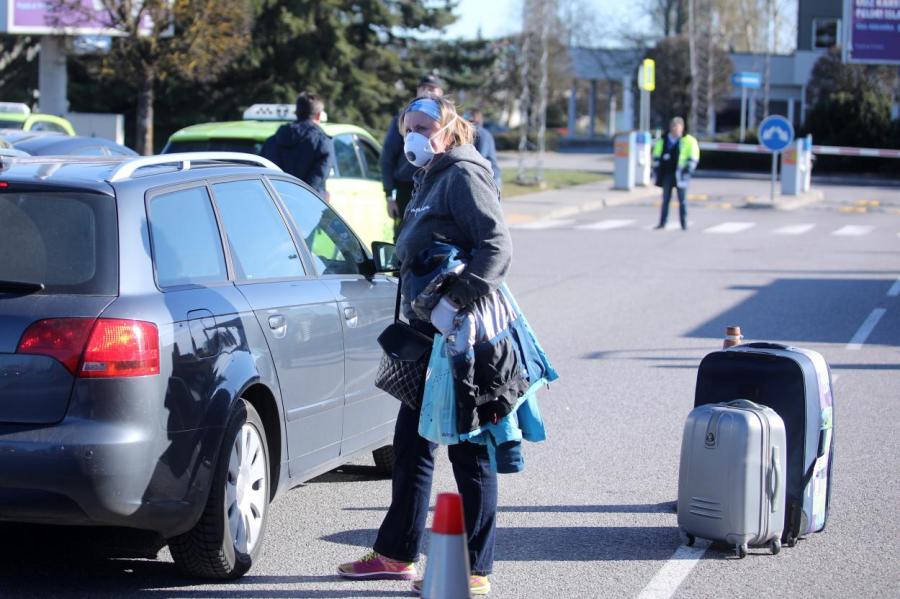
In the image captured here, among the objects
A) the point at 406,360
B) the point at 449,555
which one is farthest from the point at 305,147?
the point at 449,555

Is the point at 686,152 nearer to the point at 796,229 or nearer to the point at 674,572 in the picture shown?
the point at 796,229

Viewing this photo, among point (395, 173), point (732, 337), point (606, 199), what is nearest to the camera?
point (732, 337)

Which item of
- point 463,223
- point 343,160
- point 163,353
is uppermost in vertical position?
point 343,160

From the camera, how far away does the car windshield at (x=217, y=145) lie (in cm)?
1298

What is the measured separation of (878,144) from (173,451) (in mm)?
44643

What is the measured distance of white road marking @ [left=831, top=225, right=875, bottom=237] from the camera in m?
23.0

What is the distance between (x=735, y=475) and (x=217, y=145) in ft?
28.8

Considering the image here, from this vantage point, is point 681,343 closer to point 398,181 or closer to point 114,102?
point 398,181

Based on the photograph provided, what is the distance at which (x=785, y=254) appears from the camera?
62.7 feet

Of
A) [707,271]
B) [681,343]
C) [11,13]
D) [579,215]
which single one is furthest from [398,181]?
[11,13]

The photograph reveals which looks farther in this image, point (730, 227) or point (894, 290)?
point (730, 227)

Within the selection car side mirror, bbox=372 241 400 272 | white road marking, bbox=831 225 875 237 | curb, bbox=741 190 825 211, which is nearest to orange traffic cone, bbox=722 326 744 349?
car side mirror, bbox=372 241 400 272

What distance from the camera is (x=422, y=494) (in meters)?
4.91

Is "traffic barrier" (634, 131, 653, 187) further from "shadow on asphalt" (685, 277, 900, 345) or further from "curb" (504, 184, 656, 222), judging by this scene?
"shadow on asphalt" (685, 277, 900, 345)
